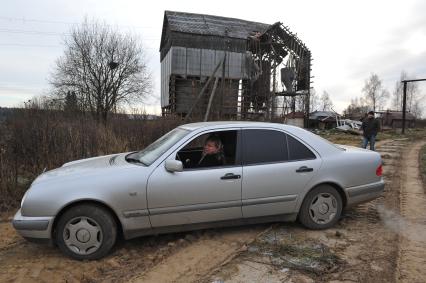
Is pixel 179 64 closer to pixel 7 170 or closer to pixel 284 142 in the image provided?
pixel 7 170

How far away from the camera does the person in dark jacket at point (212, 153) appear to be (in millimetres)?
5465

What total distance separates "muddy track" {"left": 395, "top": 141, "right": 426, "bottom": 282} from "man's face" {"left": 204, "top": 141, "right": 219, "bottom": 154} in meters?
2.70

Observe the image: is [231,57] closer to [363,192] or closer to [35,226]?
[363,192]

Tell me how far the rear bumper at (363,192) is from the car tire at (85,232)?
3497mm

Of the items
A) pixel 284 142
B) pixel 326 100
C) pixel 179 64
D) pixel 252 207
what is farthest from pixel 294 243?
pixel 326 100

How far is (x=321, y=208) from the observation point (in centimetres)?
588

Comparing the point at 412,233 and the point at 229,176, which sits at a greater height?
the point at 229,176

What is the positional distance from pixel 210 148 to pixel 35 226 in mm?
2462

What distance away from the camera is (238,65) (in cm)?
3162

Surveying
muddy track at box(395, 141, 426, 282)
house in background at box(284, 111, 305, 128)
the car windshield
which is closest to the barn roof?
house in background at box(284, 111, 305, 128)

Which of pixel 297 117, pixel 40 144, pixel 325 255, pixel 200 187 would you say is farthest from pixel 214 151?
pixel 297 117

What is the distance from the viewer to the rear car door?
546 cm

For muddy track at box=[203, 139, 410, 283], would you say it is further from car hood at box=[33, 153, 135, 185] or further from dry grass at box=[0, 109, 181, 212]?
dry grass at box=[0, 109, 181, 212]

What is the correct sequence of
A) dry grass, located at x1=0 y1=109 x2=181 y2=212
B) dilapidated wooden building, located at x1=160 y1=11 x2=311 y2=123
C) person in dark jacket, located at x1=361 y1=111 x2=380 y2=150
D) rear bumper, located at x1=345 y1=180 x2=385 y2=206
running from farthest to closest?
1. dilapidated wooden building, located at x1=160 y1=11 x2=311 y2=123
2. person in dark jacket, located at x1=361 y1=111 x2=380 y2=150
3. dry grass, located at x1=0 y1=109 x2=181 y2=212
4. rear bumper, located at x1=345 y1=180 x2=385 y2=206
